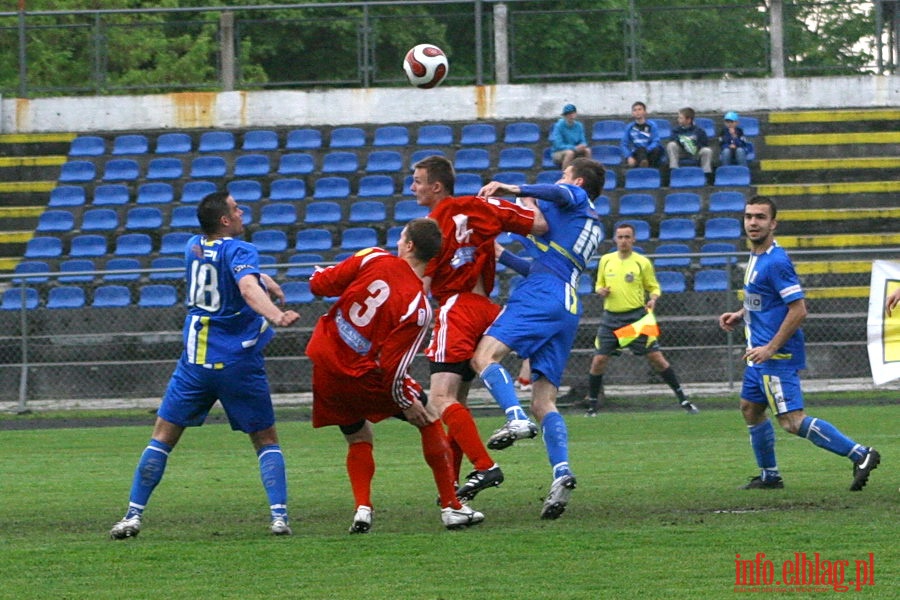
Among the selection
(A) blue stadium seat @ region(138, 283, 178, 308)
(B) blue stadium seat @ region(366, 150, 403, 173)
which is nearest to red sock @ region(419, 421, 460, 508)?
(A) blue stadium seat @ region(138, 283, 178, 308)

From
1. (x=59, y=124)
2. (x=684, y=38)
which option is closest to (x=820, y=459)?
(x=684, y=38)

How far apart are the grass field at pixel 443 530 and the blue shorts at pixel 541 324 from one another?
936 mm

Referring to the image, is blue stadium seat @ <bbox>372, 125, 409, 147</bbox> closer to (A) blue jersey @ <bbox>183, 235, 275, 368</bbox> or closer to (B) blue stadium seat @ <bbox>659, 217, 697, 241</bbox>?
(B) blue stadium seat @ <bbox>659, 217, 697, 241</bbox>

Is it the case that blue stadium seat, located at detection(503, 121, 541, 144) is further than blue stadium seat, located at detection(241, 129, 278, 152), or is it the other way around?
blue stadium seat, located at detection(241, 129, 278, 152)

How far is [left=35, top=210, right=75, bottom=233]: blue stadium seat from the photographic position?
71.8 ft

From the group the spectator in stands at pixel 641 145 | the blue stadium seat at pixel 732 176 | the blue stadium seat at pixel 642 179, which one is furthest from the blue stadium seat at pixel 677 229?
the spectator in stands at pixel 641 145

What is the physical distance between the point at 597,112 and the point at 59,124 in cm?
946

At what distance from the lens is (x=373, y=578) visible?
6398 millimetres

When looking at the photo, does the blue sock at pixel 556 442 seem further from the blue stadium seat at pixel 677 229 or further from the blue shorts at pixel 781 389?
the blue stadium seat at pixel 677 229

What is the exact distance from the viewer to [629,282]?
1630cm

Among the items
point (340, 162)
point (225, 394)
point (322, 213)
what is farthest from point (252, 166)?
point (225, 394)

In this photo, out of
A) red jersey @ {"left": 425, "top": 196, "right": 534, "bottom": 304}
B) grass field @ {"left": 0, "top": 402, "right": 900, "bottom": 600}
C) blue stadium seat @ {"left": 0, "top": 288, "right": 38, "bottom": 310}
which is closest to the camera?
grass field @ {"left": 0, "top": 402, "right": 900, "bottom": 600}

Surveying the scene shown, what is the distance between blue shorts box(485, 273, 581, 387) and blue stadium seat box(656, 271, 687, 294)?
34.2 feet

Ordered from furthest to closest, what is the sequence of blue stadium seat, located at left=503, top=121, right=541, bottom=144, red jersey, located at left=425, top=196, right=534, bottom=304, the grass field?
blue stadium seat, located at left=503, top=121, right=541, bottom=144 < red jersey, located at left=425, top=196, right=534, bottom=304 < the grass field
